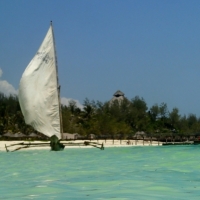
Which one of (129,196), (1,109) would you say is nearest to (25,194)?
(129,196)

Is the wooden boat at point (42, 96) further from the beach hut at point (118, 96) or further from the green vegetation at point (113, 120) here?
the beach hut at point (118, 96)

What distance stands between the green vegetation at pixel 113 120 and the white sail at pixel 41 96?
86.2ft

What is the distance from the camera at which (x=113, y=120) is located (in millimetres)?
69875

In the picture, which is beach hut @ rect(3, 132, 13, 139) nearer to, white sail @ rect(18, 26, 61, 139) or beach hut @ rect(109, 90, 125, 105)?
white sail @ rect(18, 26, 61, 139)

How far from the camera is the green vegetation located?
60.9 meters

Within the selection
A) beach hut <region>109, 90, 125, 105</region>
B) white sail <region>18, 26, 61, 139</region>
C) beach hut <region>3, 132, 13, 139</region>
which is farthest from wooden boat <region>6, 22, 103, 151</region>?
beach hut <region>109, 90, 125, 105</region>

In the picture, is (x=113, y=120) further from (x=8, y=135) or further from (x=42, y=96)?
(x=42, y=96)

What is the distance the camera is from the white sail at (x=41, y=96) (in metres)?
30.7

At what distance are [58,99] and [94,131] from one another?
3392 cm

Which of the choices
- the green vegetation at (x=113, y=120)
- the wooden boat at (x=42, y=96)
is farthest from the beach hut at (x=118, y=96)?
the wooden boat at (x=42, y=96)

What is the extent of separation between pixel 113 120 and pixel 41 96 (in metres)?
39.3

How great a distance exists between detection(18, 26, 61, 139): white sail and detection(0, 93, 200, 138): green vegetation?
2628cm

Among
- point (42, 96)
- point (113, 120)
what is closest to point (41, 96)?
point (42, 96)

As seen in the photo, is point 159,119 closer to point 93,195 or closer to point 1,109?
point 1,109
